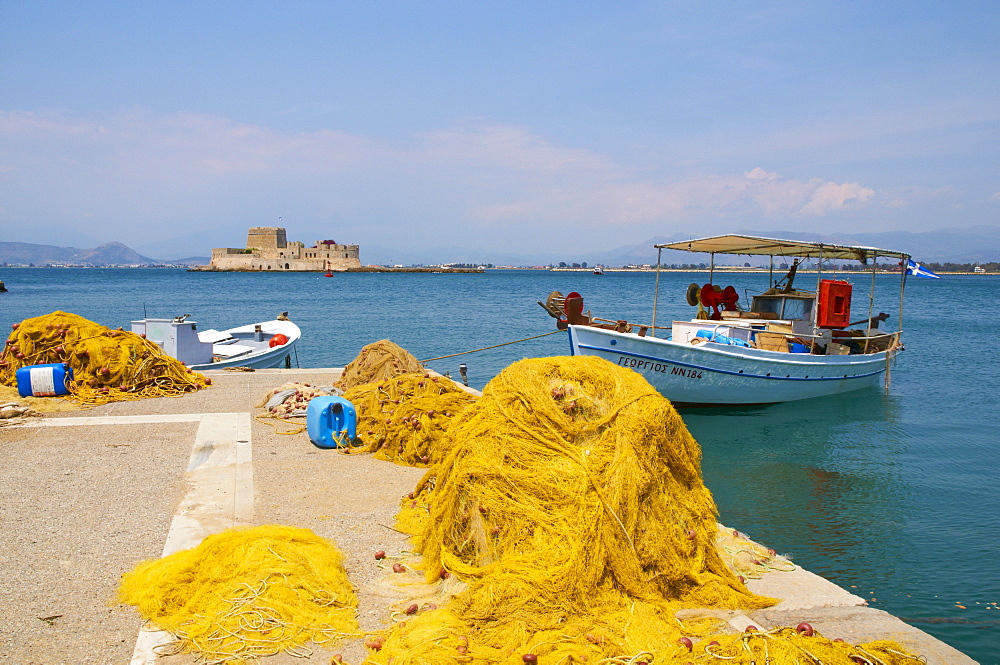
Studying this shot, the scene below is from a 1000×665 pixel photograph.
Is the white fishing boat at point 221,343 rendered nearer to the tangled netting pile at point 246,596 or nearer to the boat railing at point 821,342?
the boat railing at point 821,342

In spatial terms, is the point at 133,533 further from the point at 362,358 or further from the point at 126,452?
the point at 362,358

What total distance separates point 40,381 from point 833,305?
16554mm

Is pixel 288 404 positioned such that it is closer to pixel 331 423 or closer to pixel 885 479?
pixel 331 423

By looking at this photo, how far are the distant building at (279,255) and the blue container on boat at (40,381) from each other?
14121 cm

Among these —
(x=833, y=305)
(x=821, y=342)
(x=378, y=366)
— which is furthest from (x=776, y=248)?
(x=378, y=366)

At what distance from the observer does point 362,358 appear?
Answer: 40.4 feet

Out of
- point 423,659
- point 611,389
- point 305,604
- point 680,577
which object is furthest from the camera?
point 611,389

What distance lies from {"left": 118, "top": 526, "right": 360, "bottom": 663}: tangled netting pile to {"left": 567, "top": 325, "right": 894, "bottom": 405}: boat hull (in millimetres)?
9910

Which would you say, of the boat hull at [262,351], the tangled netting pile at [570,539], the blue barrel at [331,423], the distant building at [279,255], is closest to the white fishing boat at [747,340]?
the blue barrel at [331,423]

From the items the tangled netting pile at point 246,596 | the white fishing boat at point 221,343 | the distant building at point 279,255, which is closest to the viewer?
the tangled netting pile at point 246,596

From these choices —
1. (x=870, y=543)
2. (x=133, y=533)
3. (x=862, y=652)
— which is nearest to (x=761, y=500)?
(x=870, y=543)

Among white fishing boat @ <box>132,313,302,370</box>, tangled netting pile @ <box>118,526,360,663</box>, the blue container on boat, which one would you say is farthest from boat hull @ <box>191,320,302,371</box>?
tangled netting pile @ <box>118,526,360,663</box>

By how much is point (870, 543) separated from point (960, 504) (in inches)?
116

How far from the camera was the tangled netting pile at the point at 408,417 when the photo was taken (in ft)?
27.0
